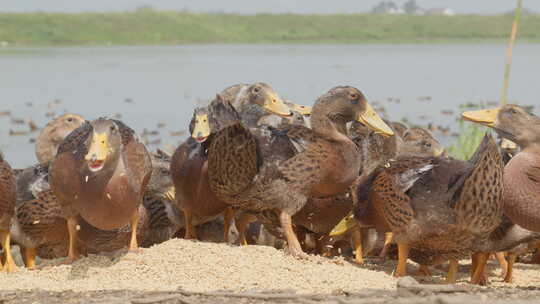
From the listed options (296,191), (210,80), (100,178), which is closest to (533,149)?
(296,191)

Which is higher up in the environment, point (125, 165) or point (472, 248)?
point (125, 165)

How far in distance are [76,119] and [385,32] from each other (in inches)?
1637

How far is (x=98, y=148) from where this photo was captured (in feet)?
18.5

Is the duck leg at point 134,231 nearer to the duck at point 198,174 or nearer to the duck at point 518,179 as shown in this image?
the duck at point 198,174

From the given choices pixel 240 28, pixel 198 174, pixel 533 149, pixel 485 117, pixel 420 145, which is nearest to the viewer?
pixel 533 149

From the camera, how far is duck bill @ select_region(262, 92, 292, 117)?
773 centimetres

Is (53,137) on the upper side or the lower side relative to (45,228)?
upper

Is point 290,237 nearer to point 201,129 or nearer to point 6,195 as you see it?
point 201,129

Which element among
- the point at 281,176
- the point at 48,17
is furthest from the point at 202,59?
the point at 281,176

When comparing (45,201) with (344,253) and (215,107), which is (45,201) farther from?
(344,253)

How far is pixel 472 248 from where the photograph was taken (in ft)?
20.6

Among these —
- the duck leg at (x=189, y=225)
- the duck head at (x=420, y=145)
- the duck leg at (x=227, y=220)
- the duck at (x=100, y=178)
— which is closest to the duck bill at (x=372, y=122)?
the duck head at (x=420, y=145)

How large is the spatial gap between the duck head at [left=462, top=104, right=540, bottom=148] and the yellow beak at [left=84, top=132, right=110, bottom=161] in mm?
2726

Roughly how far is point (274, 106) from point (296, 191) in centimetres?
137
